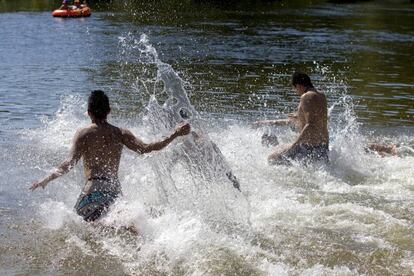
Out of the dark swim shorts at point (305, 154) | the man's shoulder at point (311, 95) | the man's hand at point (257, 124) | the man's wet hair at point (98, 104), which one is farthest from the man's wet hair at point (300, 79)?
the man's wet hair at point (98, 104)

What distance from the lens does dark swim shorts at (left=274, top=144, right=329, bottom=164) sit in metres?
10.6

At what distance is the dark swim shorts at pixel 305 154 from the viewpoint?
34.8ft

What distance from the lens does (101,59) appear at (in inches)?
953

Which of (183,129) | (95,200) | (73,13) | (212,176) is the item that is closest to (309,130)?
(212,176)

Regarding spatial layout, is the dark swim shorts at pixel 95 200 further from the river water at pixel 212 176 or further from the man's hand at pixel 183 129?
the man's hand at pixel 183 129

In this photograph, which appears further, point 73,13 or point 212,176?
point 73,13

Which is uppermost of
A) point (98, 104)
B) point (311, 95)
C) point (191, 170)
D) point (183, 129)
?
point (98, 104)

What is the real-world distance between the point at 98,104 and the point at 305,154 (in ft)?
14.6

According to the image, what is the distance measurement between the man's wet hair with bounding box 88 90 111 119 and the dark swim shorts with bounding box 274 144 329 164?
13.6 feet

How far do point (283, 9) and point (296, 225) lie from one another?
49.7 m

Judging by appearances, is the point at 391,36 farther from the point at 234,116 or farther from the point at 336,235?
the point at 336,235

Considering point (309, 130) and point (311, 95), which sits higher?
point (311, 95)

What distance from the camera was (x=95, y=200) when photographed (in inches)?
283

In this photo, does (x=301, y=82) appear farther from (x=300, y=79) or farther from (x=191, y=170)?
(x=191, y=170)
